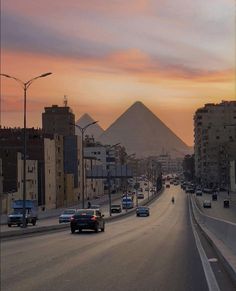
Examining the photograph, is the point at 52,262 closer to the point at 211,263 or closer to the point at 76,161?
the point at 211,263

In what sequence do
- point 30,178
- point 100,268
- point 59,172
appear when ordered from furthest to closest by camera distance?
1. point 59,172
2. point 30,178
3. point 100,268

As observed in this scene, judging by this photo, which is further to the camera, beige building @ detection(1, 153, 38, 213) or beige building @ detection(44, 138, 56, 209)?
beige building @ detection(44, 138, 56, 209)

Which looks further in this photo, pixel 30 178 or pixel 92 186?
pixel 92 186

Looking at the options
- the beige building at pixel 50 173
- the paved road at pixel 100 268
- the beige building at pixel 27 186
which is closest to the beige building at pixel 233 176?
the beige building at pixel 50 173

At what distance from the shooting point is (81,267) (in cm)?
1795

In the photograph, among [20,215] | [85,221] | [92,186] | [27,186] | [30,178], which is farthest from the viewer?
[92,186]

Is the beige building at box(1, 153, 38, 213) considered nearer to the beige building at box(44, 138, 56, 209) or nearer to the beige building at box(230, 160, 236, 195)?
the beige building at box(44, 138, 56, 209)

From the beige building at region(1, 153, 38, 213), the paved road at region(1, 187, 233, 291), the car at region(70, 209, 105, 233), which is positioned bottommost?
the paved road at region(1, 187, 233, 291)

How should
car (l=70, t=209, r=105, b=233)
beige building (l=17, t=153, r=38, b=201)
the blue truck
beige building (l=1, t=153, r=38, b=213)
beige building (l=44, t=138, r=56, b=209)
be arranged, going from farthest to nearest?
beige building (l=44, t=138, r=56, b=209) < beige building (l=17, t=153, r=38, b=201) < beige building (l=1, t=153, r=38, b=213) < the blue truck < car (l=70, t=209, r=105, b=233)

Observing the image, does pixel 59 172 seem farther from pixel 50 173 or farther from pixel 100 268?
pixel 100 268

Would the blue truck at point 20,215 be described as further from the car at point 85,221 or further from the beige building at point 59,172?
the beige building at point 59,172

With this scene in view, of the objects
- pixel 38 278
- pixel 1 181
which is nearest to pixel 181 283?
pixel 38 278

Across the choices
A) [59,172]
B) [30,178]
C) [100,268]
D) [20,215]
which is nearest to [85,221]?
[20,215]

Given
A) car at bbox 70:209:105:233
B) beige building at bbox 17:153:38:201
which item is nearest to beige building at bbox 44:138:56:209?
beige building at bbox 17:153:38:201
